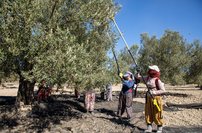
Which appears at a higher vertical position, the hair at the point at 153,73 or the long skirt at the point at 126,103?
the hair at the point at 153,73

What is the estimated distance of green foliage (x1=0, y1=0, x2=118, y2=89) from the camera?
1005cm

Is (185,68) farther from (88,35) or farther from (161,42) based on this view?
(88,35)

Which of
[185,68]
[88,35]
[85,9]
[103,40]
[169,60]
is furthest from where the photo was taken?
[185,68]

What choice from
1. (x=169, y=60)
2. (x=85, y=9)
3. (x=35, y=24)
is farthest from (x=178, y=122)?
(x=169, y=60)

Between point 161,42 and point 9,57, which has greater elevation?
point 161,42

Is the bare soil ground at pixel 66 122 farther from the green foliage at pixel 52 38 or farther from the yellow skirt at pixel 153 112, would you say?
the green foliage at pixel 52 38

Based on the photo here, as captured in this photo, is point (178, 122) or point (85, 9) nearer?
point (85, 9)

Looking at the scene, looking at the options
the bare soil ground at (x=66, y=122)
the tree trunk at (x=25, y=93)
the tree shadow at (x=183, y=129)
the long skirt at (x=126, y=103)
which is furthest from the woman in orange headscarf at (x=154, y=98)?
the tree trunk at (x=25, y=93)

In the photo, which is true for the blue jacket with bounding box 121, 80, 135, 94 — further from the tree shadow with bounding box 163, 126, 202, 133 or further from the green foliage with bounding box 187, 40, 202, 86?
the green foliage with bounding box 187, 40, 202, 86

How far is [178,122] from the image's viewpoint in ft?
46.9

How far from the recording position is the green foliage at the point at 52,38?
10055 mm

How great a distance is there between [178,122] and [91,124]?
14.0ft

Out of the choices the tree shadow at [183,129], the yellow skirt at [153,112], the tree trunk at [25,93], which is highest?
the tree trunk at [25,93]

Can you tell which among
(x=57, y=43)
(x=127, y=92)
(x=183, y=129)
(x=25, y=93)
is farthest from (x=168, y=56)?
(x=57, y=43)
